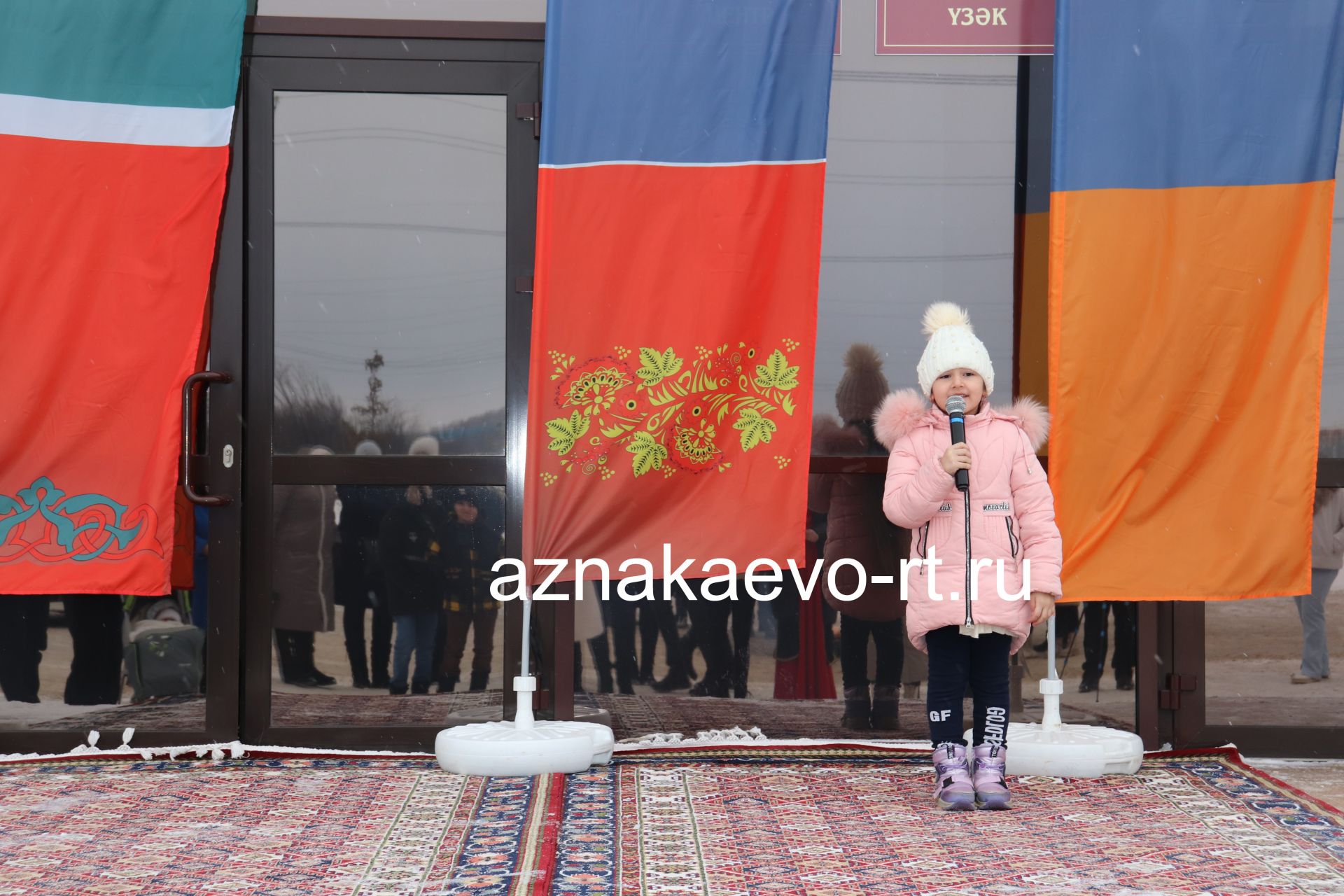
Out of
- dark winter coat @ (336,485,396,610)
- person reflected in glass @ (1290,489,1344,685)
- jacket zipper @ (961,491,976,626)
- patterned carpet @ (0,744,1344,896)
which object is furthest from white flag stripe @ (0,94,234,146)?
person reflected in glass @ (1290,489,1344,685)

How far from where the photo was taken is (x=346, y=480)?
3148 millimetres

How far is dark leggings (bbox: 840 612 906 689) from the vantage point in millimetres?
3193

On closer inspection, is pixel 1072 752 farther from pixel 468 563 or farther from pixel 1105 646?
pixel 468 563

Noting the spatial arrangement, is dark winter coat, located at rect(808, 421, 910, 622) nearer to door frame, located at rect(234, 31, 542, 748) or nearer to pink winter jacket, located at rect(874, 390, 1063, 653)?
pink winter jacket, located at rect(874, 390, 1063, 653)

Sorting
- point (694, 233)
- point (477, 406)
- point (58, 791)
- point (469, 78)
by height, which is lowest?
point (58, 791)

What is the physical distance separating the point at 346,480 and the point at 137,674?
797 mm

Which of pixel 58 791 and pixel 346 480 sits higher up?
pixel 346 480

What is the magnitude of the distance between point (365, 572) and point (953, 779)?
1679mm

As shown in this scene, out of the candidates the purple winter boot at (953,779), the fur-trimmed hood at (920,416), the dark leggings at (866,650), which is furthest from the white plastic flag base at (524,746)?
the fur-trimmed hood at (920,416)

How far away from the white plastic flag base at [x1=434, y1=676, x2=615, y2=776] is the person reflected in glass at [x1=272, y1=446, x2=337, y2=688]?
0.53m

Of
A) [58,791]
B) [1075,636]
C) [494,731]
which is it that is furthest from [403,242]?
[1075,636]

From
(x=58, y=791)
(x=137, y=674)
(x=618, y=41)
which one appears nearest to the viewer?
(x=58, y=791)

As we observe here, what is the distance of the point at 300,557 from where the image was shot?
316 cm

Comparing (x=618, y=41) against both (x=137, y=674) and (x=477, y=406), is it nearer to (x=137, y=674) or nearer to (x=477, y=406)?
(x=477, y=406)
